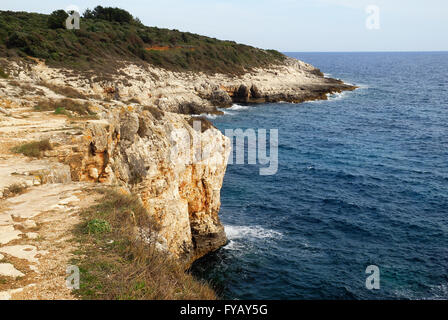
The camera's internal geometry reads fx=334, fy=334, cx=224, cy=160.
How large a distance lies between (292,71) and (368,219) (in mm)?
72394

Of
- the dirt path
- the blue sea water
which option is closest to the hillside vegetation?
the blue sea water

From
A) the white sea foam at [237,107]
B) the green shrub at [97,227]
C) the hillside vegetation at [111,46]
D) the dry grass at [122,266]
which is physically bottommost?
the dry grass at [122,266]

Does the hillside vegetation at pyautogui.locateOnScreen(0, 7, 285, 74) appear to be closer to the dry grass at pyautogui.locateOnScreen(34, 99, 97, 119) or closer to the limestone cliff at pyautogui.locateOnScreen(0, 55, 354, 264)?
the dry grass at pyautogui.locateOnScreen(34, 99, 97, 119)

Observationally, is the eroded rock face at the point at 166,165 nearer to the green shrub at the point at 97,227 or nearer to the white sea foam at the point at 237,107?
the green shrub at the point at 97,227

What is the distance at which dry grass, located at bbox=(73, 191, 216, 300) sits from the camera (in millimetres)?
5820

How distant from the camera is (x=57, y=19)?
63.0 meters

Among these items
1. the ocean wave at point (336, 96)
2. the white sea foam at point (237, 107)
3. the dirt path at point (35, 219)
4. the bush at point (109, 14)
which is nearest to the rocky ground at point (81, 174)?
the dirt path at point (35, 219)

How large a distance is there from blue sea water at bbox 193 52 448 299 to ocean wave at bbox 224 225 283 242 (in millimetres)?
71

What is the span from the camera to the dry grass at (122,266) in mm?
5820

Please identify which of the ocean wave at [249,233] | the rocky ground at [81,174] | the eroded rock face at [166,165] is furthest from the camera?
the ocean wave at [249,233]

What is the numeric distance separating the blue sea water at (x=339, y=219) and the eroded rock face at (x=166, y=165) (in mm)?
2524

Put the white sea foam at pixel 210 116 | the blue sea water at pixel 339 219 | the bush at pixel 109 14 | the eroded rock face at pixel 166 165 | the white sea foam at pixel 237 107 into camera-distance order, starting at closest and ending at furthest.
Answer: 1. the eroded rock face at pixel 166 165
2. the blue sea water at pixel 339 219
3. the white sea foam at pixel 210 116
4. the white sea foam at pixel 237 107
5. the bush at pixel 109 14

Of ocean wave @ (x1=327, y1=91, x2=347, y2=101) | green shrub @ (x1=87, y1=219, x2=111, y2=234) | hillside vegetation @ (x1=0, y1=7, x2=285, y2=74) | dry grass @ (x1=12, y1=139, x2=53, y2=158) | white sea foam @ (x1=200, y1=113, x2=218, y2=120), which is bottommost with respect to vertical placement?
green shrub @ (x1=87, y1=219, x2=111, y2=234)
